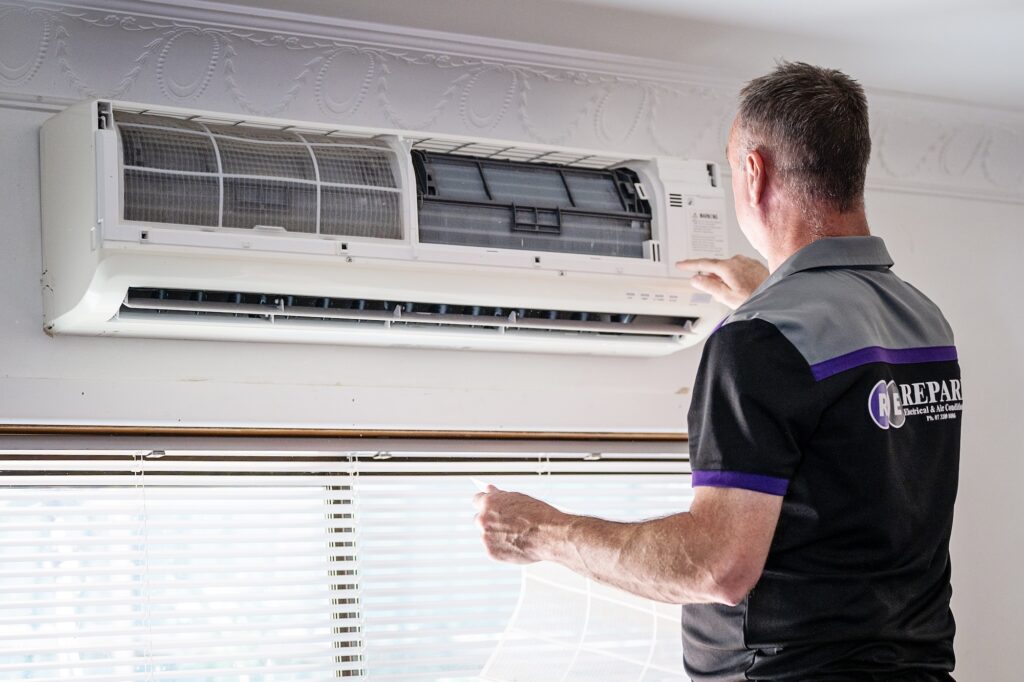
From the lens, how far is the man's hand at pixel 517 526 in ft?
4.95

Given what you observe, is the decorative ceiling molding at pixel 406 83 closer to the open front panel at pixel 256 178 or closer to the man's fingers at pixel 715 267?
the open front panel at pixel 256 178

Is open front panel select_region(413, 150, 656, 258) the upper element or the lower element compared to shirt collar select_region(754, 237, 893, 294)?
upper

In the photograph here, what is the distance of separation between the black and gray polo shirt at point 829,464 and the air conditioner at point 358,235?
78 cm

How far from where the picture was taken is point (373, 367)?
93.4 inches

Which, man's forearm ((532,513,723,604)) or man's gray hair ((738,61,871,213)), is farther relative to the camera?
man's gray hair ((738,61,871,213))

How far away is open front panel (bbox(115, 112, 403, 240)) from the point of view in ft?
6.36

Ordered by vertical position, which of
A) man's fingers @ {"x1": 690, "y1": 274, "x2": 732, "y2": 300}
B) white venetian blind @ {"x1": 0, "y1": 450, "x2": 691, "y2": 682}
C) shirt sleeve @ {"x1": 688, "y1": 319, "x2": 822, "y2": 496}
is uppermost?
man's fingers @ {"x1": 690, "y1": 274, "x2": 732, "y2": 300}

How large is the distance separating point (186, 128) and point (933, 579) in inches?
53.6

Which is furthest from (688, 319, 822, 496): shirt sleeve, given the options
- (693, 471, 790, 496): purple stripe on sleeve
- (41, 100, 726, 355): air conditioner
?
(41, 100, 726, 355): air conditioner

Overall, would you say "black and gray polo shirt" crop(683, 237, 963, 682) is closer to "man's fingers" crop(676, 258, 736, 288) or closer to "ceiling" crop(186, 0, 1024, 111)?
"man's fingers" crop(676, 258, 736, 288)

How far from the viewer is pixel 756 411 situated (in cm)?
136

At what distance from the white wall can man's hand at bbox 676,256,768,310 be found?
381 millimetres

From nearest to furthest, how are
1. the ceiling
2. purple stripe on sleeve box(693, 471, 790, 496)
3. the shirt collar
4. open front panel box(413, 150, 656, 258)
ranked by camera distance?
purple stripe on sleeve box(693, 471, 790, 496) → the shirt collar → open front panel box(413, 150, 656, 258) → the ceiling

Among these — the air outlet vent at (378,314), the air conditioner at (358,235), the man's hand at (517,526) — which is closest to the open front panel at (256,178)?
the air conditioner at (358,235)
